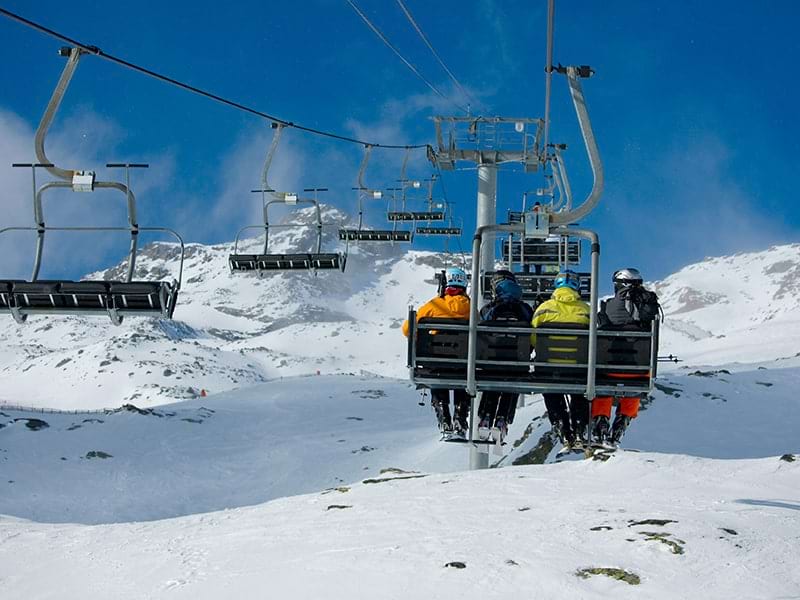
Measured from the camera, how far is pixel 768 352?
5912cm

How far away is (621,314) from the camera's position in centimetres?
1120

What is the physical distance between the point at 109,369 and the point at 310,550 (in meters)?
139

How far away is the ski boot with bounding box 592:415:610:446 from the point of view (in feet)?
38.1

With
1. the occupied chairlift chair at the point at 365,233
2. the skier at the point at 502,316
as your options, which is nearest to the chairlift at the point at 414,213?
the occupied chairlift chair at the point at 365,233

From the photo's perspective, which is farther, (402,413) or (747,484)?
(402,413)

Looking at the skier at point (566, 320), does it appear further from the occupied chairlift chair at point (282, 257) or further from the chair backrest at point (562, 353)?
the occupied chairlift chair at point (282, 257)

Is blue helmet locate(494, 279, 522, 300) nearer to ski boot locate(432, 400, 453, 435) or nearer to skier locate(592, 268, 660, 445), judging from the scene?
skier locate(592, 268, 660, 445)

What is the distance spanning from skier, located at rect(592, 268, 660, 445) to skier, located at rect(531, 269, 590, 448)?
261mm

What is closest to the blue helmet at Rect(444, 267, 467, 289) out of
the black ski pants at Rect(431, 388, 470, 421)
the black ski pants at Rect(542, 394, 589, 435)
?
the black ski pants at Rect(431, 388, 470, 421)

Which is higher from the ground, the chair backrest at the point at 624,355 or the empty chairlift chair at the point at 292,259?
the empty chairlift chair at the point at 292,259

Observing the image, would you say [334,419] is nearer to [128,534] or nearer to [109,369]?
[128,534]

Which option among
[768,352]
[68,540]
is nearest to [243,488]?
[68,540]

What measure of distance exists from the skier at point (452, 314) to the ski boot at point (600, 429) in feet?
6.06

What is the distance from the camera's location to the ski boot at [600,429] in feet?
38.1
